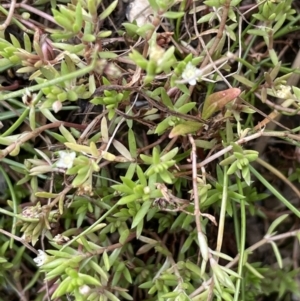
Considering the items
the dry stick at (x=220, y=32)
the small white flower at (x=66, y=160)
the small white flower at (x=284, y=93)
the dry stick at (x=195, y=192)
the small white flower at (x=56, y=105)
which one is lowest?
the dry stick at (x=195, y=192)

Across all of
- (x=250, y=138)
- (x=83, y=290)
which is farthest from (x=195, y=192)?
(x=83, y=290)

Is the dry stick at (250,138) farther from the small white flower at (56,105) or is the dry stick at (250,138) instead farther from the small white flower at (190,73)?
the small white flower at (56,105)

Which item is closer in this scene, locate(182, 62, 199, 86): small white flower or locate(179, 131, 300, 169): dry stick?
locate(182, 62, 199, 86): small white flower

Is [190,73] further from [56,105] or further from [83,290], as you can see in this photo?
[83,290]

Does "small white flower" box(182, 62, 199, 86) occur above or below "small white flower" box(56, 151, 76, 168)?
above

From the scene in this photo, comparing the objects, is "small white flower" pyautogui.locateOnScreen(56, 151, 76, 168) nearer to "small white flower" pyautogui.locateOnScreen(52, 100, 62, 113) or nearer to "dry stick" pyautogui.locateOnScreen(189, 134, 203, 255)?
"small white flower" pyautogui.locateOnScreen(52, 100, 62, 113)

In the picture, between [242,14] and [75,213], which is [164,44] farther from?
[75,213]

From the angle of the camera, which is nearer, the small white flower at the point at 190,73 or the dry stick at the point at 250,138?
the small white flower at the point at 190,73

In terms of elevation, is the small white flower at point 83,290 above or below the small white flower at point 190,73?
below

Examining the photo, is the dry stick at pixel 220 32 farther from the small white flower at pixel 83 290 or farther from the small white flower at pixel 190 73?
the small white flower at pixel 83 290

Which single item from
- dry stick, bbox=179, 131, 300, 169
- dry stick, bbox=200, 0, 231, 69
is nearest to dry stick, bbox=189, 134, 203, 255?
dry stick, bbox=179, 131, 300, 169

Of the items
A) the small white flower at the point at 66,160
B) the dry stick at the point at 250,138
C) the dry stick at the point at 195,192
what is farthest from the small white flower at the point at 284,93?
the small white flower at the point at 66,160

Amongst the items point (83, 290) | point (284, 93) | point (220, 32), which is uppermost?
point (220, 32)
